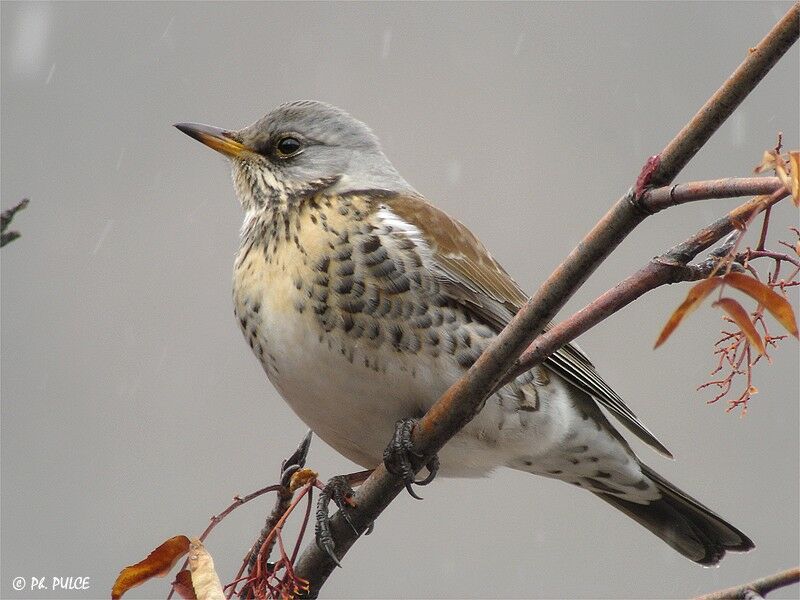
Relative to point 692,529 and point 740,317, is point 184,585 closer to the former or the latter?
point 740,317

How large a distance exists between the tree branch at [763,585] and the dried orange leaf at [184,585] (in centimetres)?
74

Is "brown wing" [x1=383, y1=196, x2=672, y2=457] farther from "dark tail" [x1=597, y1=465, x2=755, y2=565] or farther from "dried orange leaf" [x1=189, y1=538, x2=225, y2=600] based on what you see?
"dried orange leaf" [x1=189, y1=538, x2=225, y2=600]

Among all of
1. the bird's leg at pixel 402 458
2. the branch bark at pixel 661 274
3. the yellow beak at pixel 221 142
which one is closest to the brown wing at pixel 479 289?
the yellow beak at pixel 221 142

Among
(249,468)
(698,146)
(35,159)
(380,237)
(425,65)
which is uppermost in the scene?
(425,65)

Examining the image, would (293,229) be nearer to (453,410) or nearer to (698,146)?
(453,410)

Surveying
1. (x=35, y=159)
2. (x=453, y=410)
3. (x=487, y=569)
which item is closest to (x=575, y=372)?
(x=453, y=410)

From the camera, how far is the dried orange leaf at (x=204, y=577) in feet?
5.67

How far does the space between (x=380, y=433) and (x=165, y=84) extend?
16.6ft

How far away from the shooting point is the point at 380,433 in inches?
109

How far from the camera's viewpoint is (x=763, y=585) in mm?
1529

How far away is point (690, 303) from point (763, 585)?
0.47 metres

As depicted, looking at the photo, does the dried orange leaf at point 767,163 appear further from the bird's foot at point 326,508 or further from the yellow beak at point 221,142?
the yellow beak at point 221,142

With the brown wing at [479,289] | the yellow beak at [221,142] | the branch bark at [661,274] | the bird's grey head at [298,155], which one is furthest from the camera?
the yellow beak at [221,142]

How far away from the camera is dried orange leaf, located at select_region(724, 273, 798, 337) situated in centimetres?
127
